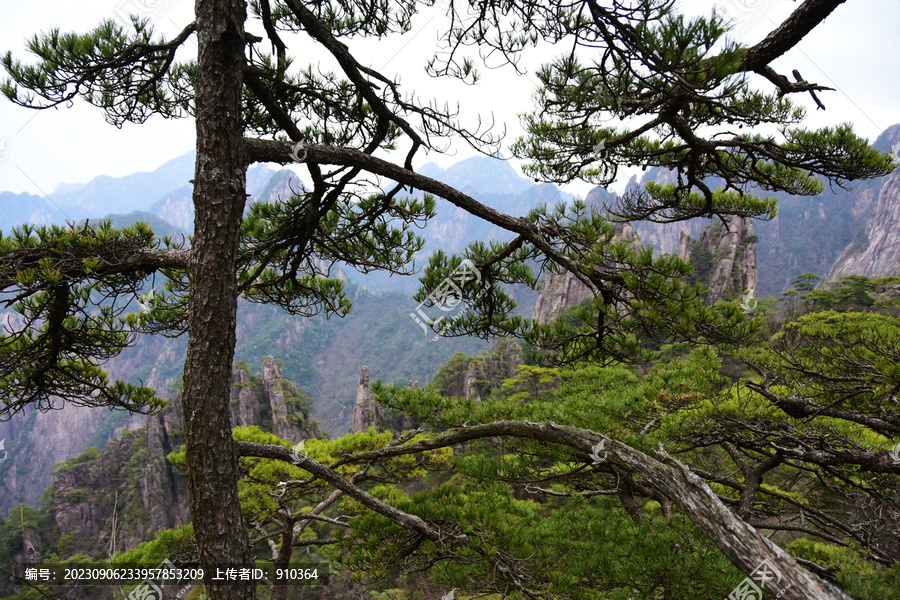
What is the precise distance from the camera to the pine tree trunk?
162 cm

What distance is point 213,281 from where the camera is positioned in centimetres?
165

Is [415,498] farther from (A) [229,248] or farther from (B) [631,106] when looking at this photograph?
(B) [631,106]

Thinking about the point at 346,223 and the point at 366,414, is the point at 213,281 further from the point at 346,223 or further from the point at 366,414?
the point at 366,414

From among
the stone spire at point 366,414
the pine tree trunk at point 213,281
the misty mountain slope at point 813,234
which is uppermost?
the misty mountain slope at point 813,234

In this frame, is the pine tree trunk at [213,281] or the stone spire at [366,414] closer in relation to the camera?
the pine tree trunk at [213,281]

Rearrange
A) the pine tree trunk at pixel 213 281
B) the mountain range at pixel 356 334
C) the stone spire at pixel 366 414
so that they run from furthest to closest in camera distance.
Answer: the mountain range at pixel 356 334, the stone spire at pixel 366 414, the pine tree trunk at pixel 213 281

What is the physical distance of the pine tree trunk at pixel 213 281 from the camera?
1623mm

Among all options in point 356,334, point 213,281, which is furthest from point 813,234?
point 213,281

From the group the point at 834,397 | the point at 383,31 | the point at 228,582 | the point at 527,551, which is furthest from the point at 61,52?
the point at 834,397

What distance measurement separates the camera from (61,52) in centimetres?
196

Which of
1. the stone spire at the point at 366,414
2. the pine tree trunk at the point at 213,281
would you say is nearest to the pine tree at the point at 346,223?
the pine tree trunk at the point at 213,281

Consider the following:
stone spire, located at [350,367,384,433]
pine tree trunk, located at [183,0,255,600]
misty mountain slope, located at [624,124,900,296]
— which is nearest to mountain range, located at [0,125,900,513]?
misty mountain slope, located at [624,124,900,296]

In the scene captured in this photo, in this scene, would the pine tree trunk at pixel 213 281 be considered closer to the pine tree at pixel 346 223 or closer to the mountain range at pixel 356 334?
the pine tree at pixel 346 223

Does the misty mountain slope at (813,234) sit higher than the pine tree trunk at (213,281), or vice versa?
the misty mountain slope at (813,234)
